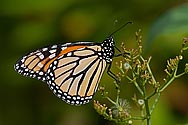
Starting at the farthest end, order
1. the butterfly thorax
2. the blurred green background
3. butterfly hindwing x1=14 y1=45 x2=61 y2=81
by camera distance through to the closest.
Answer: the blurred green background
the butterfly thorax
butterfly hindwing x1=14 y1=45 x2=61 y2=81

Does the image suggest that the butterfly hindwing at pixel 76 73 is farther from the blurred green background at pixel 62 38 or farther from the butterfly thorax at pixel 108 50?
the blurred green background at pixel 62 38

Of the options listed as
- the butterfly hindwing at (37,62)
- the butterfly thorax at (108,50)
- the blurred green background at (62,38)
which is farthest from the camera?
the blurred green background at (62,38)

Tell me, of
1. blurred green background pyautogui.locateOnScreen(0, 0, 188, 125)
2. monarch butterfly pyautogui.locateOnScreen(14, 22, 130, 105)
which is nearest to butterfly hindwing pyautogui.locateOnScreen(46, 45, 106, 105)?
monarch butterfly pyautogui.locateOnScreen(14, 22, 130, 105)

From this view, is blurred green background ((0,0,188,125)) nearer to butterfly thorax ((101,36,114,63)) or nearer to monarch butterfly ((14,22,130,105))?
monarch butterfly ((14,22,130,105))

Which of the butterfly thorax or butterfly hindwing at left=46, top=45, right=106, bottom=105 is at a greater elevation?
the butterfly thorax

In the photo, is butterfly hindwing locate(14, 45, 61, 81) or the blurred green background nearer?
butterfly hindwing locate(14, 45, 61, 81)

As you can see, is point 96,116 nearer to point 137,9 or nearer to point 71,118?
point 71,118

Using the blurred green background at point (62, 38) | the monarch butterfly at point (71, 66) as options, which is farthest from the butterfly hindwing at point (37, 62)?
the blurred green background at point (62, 38)
